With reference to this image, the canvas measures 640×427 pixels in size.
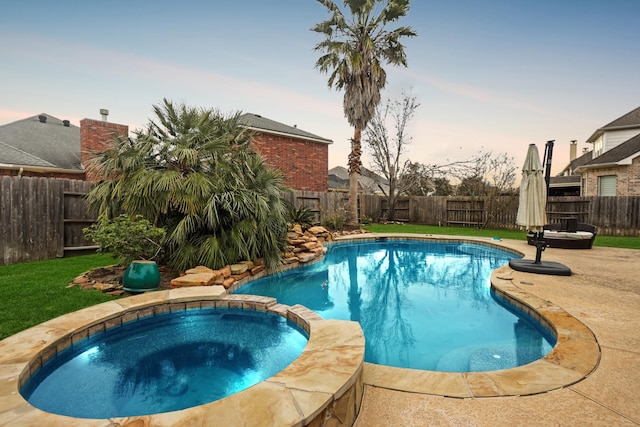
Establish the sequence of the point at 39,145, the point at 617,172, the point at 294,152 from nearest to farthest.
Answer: the point at 39,145
the point at 617,172
the point at 294,152

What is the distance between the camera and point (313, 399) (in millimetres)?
1796

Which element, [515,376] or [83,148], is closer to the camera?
[515,376]

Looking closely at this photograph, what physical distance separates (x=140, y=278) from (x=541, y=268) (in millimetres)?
7287

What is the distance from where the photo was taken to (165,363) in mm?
3057

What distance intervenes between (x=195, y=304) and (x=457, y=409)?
350 centimetres

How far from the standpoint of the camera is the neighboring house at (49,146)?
39.2 ft

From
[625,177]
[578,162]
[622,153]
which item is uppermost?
[578,162]

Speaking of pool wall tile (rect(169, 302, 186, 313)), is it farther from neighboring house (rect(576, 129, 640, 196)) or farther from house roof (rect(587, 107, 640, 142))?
house roof (rect(587, 107, 640, 142))

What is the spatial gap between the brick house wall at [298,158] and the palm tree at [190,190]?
8.61 m

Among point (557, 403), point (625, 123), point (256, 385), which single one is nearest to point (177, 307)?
point (256, 385)

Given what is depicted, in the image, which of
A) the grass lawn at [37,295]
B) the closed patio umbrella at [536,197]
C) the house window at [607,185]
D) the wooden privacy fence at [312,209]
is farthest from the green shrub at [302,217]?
the house window at [607,185]

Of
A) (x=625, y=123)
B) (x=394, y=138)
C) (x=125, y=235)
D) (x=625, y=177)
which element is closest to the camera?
(x=125, y=235)

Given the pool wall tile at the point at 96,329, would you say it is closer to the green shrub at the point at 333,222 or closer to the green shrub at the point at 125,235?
the green shrub at the point at 125,235

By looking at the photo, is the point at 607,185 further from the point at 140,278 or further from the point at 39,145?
the point at 39,145
